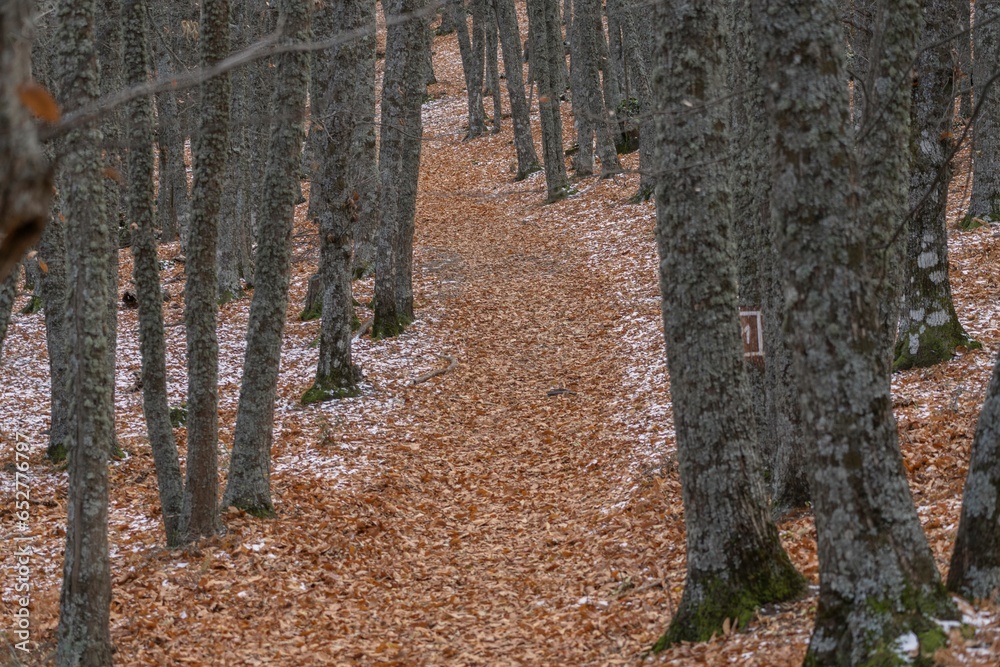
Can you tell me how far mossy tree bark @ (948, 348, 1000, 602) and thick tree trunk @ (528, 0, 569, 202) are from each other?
60.7 feet

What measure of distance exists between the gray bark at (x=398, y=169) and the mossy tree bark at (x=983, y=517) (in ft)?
35.5

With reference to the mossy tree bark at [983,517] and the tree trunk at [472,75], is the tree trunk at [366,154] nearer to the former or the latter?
the mossy tree bark at [983,517]

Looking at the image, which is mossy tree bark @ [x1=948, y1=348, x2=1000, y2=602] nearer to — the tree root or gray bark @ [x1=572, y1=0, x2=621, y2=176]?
the tree root

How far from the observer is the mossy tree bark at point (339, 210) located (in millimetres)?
10594

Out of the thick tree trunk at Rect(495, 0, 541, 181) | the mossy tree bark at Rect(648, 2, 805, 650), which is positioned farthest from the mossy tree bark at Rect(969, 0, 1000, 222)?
the thick tree trunk at Rect(495, 0, 541, 181)

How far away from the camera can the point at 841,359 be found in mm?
3814

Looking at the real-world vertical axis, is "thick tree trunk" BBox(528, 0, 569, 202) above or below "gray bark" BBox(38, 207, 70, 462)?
above

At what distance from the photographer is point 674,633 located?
517cm

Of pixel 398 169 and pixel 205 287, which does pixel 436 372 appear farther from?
pixel 205 287

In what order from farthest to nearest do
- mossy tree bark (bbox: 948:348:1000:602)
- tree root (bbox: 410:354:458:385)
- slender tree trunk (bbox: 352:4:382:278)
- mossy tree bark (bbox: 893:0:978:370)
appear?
slender tree trunk (bbox: 352:4:382:278)
tree root (bbox: 410:354:458:385)
mossy tree bark (bbox: 893:0:978:370)
mossy tree bark (bbox: 948:348:1000:602)

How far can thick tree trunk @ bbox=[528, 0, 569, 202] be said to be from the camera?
72.4ft

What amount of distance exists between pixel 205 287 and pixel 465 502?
355cm

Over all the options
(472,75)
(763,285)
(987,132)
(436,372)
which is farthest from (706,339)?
(472,75)

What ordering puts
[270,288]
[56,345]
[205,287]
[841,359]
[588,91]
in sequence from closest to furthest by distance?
[841,359] → [205,287] → [270,288] → [56,345] → [588,91]
